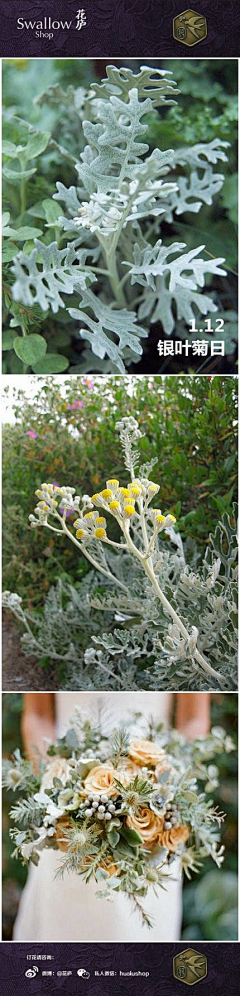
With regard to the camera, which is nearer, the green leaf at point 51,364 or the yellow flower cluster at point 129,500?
the yellow flower cluster at point 129,500

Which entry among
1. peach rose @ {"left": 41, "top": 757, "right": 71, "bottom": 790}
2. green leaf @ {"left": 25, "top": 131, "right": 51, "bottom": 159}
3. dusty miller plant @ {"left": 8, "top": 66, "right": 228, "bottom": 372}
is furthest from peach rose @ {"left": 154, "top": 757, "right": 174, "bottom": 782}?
green leaf @ {"left": 25, "top": 131, "right": 51, "bottom": 159}

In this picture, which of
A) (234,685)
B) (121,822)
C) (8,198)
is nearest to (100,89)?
(8,198)

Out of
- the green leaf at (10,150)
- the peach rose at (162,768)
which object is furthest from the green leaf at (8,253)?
the peach rose at (162,768)

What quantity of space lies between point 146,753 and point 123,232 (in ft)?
2.23

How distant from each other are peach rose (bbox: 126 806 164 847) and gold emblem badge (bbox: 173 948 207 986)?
15cm

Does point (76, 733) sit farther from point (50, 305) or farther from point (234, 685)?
point (50, 305)

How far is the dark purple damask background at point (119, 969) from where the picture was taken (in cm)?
99

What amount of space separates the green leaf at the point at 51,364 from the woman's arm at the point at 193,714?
Answer: 455 mm

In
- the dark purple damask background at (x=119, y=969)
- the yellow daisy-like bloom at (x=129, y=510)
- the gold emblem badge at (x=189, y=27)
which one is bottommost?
the dark purple damask background at (x=119, y=969)

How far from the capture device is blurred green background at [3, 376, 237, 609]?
1.03 m

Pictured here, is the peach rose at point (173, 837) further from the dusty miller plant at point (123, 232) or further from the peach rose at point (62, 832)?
the dusty miller plant at point (123, 232)

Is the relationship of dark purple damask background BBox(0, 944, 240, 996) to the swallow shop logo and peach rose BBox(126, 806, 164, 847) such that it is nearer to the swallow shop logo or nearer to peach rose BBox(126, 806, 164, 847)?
peach rose BBox(126, 806, 164, 847)

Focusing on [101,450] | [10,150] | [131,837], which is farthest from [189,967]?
[10,150]

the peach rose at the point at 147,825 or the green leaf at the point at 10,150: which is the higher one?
the green leaf at the point at 10,150
